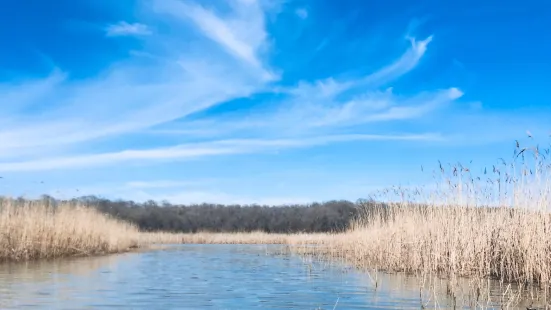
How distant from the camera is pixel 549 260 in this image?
8680 mm

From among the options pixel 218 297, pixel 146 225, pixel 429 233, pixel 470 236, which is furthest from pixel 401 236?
pixel 146 225

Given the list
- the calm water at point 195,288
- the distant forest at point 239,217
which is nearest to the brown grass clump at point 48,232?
the calm water at point 195,288

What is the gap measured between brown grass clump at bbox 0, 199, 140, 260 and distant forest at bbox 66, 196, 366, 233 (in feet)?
113

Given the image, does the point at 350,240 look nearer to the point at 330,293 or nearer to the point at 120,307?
the point at 330,293

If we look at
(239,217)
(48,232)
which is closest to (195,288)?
(48,232)

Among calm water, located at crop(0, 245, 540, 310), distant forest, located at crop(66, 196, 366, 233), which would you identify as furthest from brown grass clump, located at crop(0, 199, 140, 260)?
distant forest, located at crop(66, 196, 366, 233)

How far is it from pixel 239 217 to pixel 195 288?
161 ft

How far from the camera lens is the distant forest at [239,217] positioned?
5453 cm

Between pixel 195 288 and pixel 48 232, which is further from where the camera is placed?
pixel 48 232

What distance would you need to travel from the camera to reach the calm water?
7.12 m

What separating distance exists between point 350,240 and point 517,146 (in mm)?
8843

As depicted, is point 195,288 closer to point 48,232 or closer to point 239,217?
point 48,232

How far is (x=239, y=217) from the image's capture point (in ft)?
189

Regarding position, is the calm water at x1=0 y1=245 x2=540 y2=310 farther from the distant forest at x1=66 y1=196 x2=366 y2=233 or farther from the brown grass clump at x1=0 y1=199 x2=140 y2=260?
the distant forest at x1=66 y1=196 x2=366 y2=233
